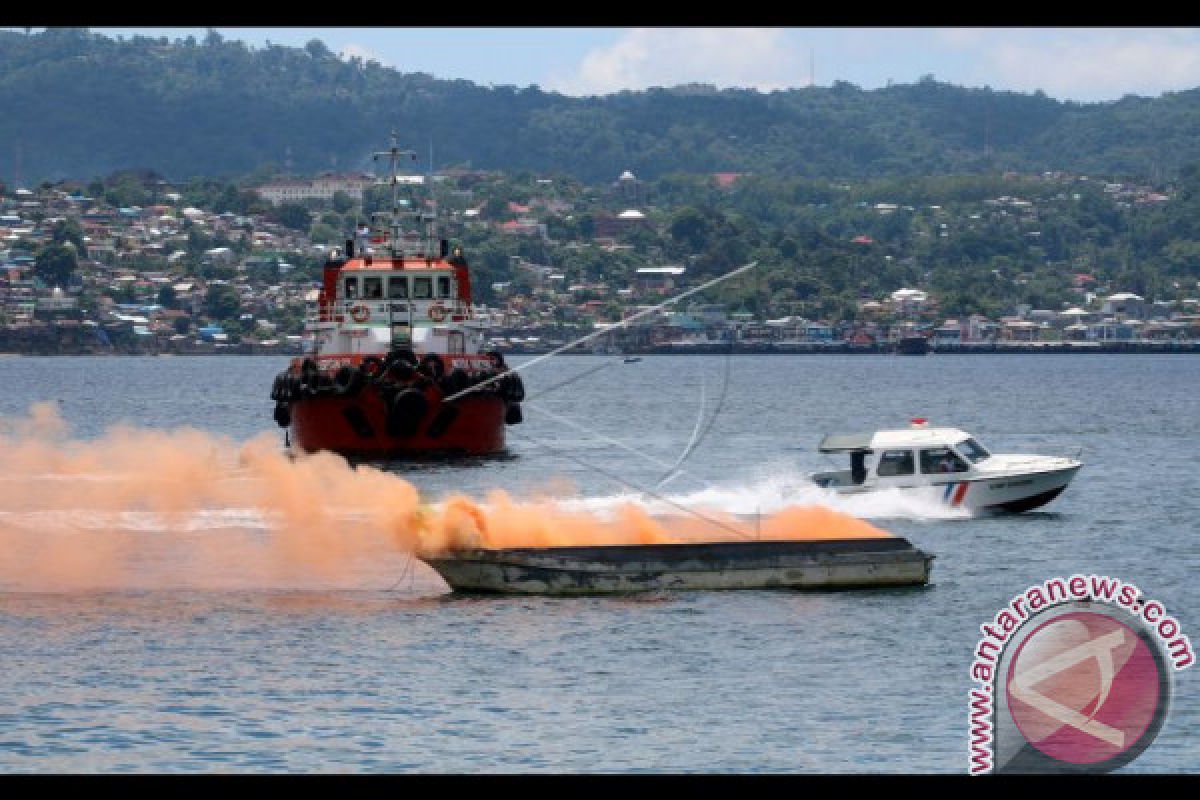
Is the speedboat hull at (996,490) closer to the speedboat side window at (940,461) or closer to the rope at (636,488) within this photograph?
the speedboat side window at (940,461)

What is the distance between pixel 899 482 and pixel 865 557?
1310cm

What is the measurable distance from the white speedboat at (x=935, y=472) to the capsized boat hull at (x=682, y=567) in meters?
12.1

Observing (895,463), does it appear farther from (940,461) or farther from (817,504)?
(817,504)

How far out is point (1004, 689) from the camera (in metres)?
22.6

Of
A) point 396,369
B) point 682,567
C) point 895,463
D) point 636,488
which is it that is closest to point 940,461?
point 895,463

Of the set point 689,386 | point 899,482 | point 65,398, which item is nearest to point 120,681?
point 899,482

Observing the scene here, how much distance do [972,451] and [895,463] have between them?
2.11m

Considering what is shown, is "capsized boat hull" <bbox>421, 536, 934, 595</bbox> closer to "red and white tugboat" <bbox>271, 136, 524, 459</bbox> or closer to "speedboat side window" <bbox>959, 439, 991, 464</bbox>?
"speedboat side window" <bbox>959, 439, 991, 464</bbox>

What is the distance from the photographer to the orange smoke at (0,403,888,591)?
3550 centimetres

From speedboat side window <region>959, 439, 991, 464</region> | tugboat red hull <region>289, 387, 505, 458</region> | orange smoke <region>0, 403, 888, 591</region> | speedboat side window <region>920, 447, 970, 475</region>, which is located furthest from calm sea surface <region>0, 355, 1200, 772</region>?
tugboat red hull <region>289, 387, 505, 458</region>

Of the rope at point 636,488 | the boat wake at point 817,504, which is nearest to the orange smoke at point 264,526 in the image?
the rope at point 636,488
